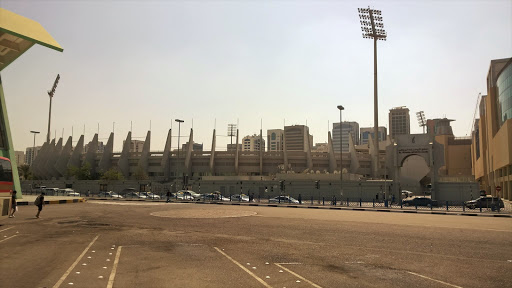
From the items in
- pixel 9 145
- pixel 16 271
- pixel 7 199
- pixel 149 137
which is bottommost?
pixel 16 271

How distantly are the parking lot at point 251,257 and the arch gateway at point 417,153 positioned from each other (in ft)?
81.6

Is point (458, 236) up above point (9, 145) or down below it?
below

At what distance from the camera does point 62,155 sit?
329ft

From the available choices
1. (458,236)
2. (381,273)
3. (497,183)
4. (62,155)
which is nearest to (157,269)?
(381,273)

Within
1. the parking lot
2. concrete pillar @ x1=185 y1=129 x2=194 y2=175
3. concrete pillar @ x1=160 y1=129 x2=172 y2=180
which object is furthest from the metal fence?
concrete pillar @ x1=160 y1=129 x2=172 y2=180

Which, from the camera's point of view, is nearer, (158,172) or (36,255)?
(36,255)

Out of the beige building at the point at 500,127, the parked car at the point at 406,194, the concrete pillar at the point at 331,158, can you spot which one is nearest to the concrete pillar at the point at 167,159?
the concrete pillar at the point at 331,158

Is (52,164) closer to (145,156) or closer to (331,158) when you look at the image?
(145,156)

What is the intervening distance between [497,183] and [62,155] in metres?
100

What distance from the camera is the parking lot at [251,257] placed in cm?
795

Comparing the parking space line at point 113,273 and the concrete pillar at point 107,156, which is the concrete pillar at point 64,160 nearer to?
the concrete pillar at point 107,156

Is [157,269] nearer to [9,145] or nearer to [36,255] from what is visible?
[36,255]

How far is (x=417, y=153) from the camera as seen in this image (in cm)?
4200

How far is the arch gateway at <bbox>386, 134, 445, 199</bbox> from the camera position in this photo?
134 feet
